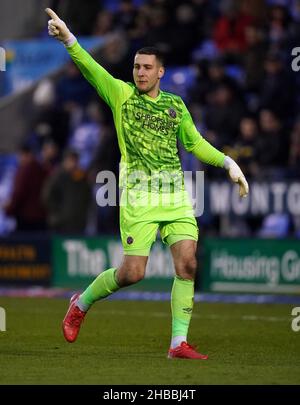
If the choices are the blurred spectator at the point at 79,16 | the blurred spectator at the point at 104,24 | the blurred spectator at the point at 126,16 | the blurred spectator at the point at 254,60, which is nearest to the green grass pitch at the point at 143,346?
the blurred spectator at the point at 254,60

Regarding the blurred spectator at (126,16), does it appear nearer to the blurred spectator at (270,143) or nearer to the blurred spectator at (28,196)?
the blurred spectator at (28,196)

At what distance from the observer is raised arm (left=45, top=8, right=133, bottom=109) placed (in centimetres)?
955

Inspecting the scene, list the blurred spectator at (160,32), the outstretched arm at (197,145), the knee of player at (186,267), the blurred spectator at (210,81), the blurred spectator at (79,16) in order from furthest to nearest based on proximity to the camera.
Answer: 1. the blurred spectator at (79,16)
2. the blurred spectator at (160,32)
3. the blurred spectator at (210,81)
4. the outstretched arm at (197,145)
5. the knee of player at (186,267)

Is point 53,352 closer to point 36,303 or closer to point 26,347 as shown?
point 26,347

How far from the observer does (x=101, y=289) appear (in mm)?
10086

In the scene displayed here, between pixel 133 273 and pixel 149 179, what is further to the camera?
pixel 149 179

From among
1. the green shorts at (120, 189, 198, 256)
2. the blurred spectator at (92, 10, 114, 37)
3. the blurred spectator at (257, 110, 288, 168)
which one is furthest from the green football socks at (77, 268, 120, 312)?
the blurred spectator at (92, 10, 114, 37)

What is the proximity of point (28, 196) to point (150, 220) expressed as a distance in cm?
1036

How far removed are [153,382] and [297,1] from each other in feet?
43.3

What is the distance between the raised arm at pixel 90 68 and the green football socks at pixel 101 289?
140 cm

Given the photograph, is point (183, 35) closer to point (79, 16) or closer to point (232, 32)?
point (232, 32)

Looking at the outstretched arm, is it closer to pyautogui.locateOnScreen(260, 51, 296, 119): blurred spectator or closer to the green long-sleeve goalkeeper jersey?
the green long-sleeve goalkeeper jersey

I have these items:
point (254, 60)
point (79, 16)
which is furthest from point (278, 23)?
point (79, 16)

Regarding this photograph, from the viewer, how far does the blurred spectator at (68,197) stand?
757 inches
